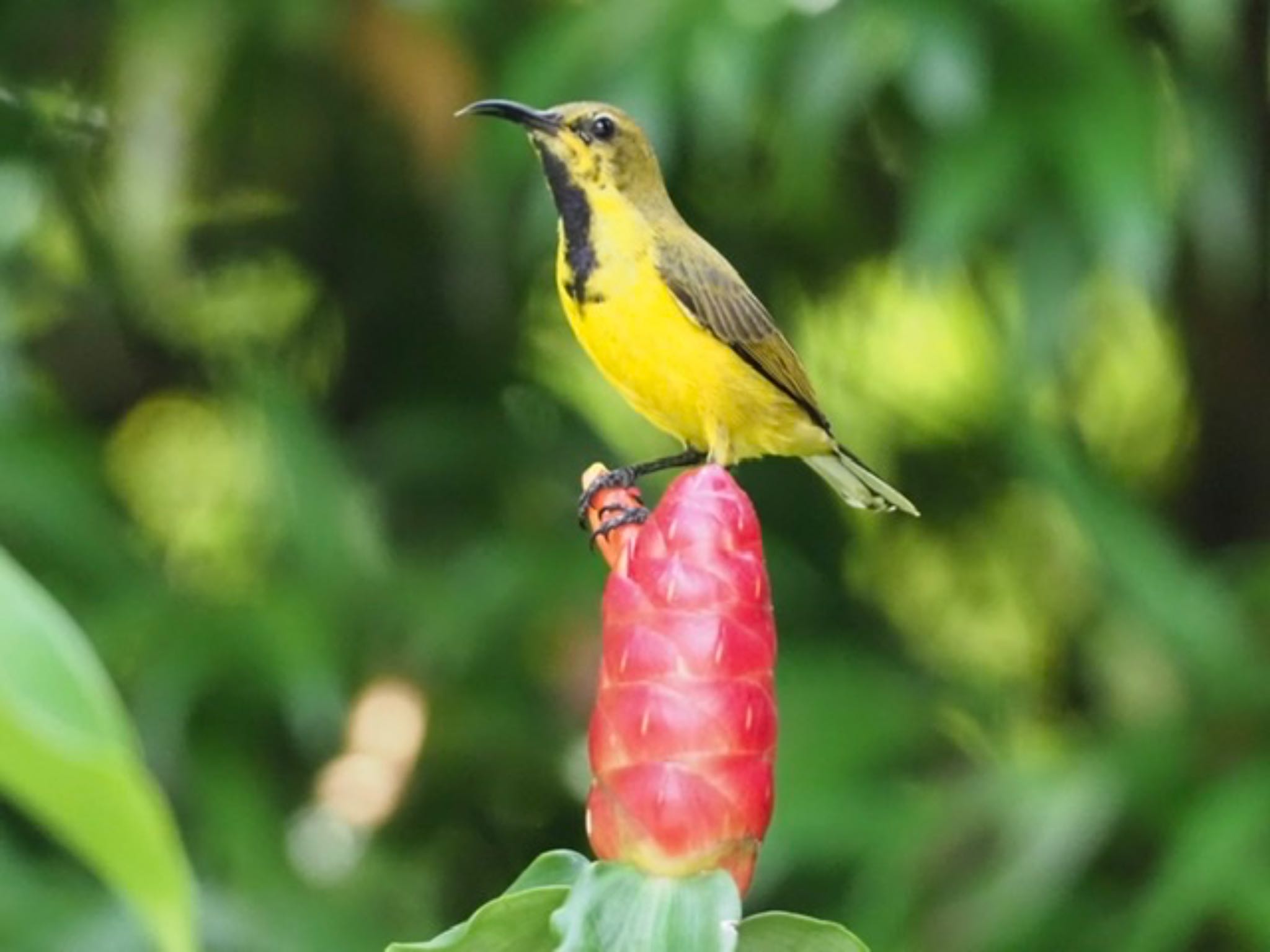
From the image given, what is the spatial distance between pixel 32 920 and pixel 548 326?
986 millimetres

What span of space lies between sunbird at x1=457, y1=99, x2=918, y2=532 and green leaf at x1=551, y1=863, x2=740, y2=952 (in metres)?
0.58

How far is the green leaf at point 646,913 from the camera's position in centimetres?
66

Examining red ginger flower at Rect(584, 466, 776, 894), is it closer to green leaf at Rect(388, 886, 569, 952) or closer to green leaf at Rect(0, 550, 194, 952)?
green leaf at Rect(388, 886, 569, 952)

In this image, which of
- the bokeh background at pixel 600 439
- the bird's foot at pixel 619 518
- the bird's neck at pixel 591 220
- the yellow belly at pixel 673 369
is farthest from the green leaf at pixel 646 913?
the bokeh background at pixel 600 439

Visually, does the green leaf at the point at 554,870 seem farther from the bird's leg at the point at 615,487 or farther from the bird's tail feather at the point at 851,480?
the bird's tail feather at the point at 851,480

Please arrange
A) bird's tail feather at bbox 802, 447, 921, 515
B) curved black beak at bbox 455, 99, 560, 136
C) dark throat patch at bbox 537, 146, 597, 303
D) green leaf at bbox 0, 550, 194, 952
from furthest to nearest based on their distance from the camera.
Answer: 1. bird's tail feather at bbox 802, 447, 921, 515
2. dark throat patch at bbox 537, 146, 597, 303
3. curved black beak at bbox 455, 99, 560, 136
4. green leaf at bbox 0, 550, 194, 952

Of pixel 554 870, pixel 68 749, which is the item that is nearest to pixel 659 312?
pixel 554 870

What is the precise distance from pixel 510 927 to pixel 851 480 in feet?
2.81

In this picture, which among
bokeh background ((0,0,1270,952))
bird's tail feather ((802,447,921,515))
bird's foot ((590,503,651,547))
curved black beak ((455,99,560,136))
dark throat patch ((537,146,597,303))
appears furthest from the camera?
bokeh background ((0,0,1270,952))

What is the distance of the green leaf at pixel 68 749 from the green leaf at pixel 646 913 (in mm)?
Answer: 308

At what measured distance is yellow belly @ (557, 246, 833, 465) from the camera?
4.27 feet

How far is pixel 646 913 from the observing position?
2.25 ft

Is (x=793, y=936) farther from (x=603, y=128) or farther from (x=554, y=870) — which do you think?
(x=603, y=128)

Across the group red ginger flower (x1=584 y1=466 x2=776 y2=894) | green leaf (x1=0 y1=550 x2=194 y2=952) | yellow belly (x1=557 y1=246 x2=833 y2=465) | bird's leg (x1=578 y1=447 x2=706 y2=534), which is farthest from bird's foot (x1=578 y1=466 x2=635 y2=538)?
green leaf (x1=0 y1=550 x2=194 y2=952)
